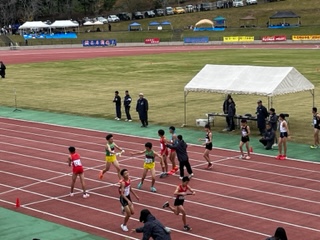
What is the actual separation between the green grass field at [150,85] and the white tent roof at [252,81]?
74.2 inches

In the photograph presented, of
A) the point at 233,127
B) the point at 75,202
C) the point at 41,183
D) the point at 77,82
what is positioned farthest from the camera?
the point at 77,82

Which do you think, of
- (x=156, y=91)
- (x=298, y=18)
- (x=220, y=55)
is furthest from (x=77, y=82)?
(x=298, y=18)

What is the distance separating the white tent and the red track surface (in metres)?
4.12

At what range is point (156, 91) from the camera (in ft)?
143

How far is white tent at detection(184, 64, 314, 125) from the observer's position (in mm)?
28367

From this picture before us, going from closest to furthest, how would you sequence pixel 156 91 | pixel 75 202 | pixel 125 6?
pixel 75 202
pixel 156 91
pixel 125 6

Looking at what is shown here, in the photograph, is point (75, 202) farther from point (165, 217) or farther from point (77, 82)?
point (77, 82)

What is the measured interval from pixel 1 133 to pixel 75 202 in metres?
12.4

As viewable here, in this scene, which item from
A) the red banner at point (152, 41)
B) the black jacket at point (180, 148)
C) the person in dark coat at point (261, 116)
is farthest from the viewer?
the red banner at point (152, 41)

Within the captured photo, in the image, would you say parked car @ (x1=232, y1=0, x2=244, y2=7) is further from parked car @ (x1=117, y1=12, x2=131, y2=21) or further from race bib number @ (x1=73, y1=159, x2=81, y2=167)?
race bib number @ (x1=73, y1=159, x2=81, y2=167)

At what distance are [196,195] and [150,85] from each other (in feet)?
91.0

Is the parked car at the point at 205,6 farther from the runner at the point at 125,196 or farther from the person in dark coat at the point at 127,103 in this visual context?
the runner at the point at 125,196

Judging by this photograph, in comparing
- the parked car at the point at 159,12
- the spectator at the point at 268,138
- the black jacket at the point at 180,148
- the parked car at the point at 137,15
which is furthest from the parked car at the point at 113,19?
the black jacket at the point at 180,148

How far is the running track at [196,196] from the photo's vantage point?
1689cm
